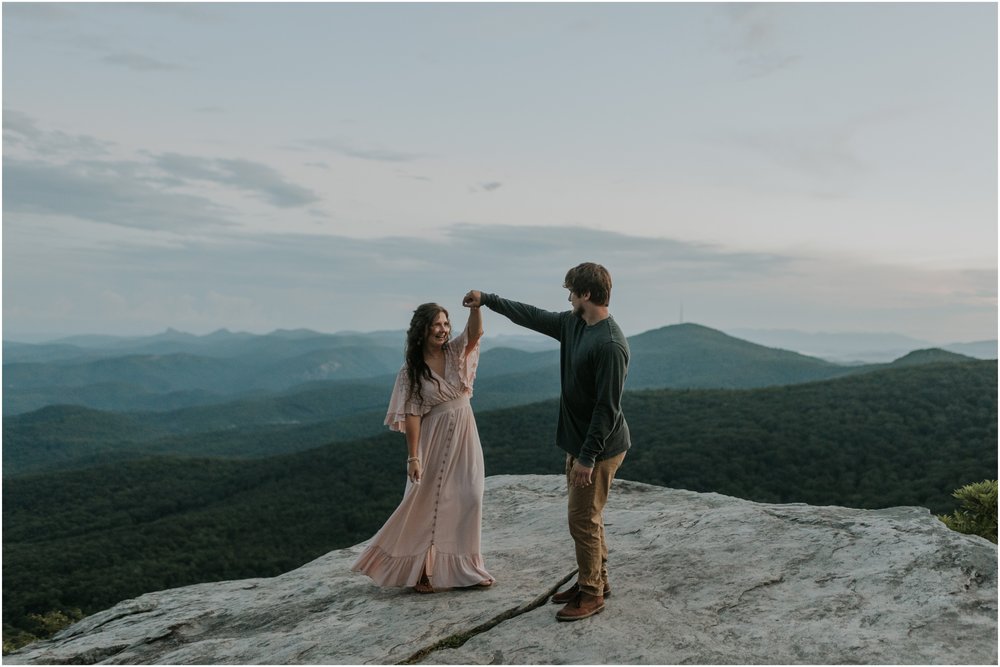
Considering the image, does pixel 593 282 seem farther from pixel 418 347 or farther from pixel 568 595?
pixel 568 595

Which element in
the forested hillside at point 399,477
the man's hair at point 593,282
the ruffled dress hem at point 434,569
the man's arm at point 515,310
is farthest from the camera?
the forested hillside at point 399,477

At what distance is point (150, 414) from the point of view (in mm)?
182750

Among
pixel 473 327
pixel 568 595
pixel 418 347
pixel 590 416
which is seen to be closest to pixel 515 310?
pixel 473 327

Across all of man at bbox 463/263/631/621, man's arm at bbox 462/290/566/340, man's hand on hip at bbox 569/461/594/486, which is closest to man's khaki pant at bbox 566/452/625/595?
man at bbox 463/263/631/621

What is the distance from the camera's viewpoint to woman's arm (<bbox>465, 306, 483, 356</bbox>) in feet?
20.6

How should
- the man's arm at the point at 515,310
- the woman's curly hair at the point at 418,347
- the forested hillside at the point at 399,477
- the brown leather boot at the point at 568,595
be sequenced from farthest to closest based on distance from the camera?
the forested hillside at the point at 399,477 → the woman's curly hair at the point at 418,347 → the man's arm at the point at 515,310 → the brown leather boot at the point at 568,595

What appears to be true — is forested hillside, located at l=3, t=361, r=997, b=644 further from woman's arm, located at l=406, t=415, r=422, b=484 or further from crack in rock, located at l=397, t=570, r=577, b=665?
woman's arm, located at l=406, t=415, r=422, b=484

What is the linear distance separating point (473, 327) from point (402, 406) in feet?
3.26

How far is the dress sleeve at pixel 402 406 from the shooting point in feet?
21.0

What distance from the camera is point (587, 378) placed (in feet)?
17.9

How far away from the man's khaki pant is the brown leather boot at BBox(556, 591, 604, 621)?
0.05 m

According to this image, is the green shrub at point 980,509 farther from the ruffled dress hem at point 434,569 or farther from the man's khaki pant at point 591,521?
the ruffled dress hem at point 434,569

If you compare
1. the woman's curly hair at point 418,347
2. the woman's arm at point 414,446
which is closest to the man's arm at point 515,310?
the woman's curly hair at point 418,347

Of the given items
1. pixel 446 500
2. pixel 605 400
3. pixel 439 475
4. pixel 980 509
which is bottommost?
pixel 980 509
